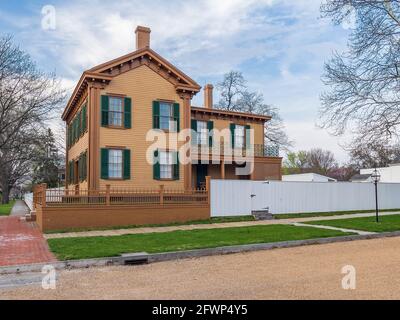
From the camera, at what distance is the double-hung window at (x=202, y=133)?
2517cm

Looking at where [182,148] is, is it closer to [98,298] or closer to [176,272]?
[176,272]

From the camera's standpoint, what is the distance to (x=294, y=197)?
70.5 feet

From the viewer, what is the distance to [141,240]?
1260 cm

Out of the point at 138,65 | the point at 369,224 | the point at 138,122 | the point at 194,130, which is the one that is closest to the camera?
the point at 369,224

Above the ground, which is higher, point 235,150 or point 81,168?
point 235,150

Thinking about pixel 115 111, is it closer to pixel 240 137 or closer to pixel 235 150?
pixel 235 150

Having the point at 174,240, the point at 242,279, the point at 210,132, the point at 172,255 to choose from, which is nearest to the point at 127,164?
the point at 210,132

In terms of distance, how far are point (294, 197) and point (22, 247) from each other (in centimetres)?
1409

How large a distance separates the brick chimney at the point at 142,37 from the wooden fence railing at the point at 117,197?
25.8 feet

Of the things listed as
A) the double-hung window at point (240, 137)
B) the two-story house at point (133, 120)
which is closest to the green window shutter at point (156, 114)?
the two-story house at point (133, 120)

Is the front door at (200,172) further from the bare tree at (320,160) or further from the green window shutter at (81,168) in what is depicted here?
the bare tree at (320,160)

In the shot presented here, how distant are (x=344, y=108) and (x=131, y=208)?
11.1m
